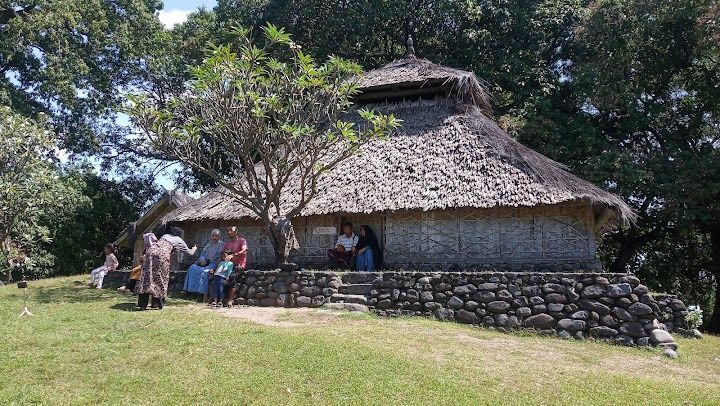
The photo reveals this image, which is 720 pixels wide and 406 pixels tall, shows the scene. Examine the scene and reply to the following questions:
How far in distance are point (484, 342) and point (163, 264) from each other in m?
5.57

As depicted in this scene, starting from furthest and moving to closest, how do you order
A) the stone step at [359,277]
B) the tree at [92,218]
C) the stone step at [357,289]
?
the tree at [92,218], the stone step at [359,277], the stone step at [357,289]

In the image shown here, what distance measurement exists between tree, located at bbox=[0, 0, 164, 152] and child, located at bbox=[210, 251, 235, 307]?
12404 millimetres

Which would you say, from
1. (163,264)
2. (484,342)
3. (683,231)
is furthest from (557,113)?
(163,264)

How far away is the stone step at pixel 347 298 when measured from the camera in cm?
955

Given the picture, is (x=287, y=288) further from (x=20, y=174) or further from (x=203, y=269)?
(x=20, y=174)

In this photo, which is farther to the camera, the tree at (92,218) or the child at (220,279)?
the tree at (92,218)

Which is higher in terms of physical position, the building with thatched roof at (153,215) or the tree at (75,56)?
the tree at (75,56)

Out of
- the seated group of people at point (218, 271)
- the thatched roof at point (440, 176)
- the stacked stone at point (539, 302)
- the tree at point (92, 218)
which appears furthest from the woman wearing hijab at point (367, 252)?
the tree at point (92, 218)

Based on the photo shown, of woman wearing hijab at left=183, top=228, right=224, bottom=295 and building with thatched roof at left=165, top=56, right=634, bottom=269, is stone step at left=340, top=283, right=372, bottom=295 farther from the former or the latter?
woman wearing hijab at left=183, top=228, right=224, bottom=295

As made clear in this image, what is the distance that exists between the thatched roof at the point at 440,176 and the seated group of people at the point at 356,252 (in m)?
0.71

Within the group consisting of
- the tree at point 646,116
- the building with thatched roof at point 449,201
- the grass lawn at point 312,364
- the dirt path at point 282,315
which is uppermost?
the tree at point 646,116

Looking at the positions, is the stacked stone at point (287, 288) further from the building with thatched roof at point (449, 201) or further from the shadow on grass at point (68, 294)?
the shadow on grass at point (68, 294)

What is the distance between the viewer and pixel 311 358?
5.96 meters

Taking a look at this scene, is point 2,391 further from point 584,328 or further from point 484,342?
point 584,328
